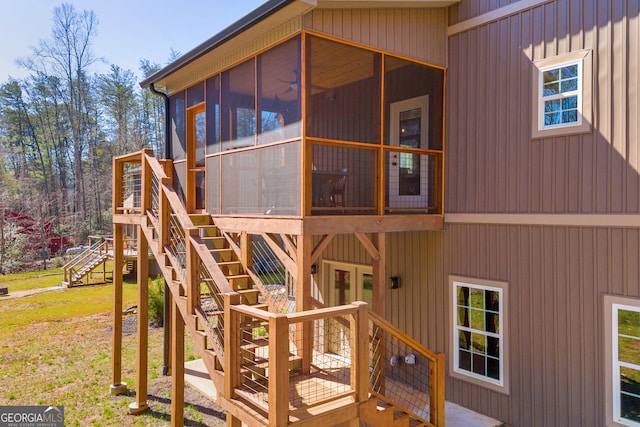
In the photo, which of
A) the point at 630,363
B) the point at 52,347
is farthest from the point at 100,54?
the point at 630,363

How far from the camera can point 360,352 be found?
396cm

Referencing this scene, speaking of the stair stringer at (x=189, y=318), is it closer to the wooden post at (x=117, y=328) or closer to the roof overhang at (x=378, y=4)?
the wooden post at (x=117, y=328)

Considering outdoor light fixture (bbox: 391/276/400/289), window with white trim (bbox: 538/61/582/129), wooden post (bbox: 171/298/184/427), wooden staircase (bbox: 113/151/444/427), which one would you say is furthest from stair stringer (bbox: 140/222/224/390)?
window with white trim (bbox: 538/61/582/129)

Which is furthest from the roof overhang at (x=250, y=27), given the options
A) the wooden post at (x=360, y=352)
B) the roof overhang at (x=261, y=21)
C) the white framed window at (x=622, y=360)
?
the white framed window at (x=622, y=360)

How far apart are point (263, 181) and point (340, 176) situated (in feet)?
3.87

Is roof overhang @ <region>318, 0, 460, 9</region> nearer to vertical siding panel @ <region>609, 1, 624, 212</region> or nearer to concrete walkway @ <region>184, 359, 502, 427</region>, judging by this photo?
vertical siding panel @ <region>609, 1, 624, 212</region>

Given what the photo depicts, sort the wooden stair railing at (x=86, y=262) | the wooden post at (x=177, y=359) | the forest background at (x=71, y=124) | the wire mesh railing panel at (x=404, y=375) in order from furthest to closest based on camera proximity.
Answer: the forest background at (x=71, y=124)
the wooden stair railing at (x=86, y=262)
the wire mesh railing panel at (x=404, y=375)
the wooden post at (x=177, y=359)

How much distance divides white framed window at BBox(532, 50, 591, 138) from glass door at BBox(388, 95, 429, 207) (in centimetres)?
177

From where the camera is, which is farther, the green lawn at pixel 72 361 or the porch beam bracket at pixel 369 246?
the green lawn at pixel 72 361

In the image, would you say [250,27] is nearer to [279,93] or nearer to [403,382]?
[279,93]

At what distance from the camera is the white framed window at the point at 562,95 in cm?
513

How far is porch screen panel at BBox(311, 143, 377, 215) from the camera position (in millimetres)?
5934

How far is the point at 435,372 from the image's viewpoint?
15.9ft

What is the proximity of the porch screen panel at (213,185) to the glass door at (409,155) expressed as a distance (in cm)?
287
